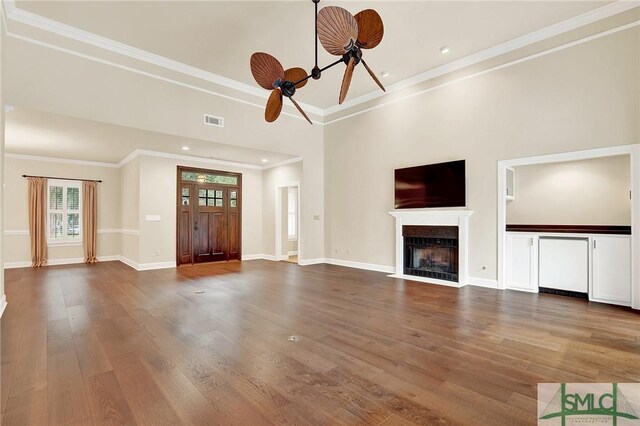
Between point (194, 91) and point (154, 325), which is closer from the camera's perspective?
point (154, 325)

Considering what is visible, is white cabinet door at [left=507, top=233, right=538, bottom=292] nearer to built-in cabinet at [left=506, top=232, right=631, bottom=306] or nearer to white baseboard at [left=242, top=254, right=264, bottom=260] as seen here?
built-in cabinet at [left=506, top=232, right=631, bottom=306]

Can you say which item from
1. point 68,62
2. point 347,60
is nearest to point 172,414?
point 347,60

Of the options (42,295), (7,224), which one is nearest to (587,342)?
(42,295)

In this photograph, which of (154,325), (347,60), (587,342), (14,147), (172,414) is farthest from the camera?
(14,147)

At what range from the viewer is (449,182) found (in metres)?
5.65

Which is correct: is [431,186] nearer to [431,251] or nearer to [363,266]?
[431,251]

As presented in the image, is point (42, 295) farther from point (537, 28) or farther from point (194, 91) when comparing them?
point (537, 28)

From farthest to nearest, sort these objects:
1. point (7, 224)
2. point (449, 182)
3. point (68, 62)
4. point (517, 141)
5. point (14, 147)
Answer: point (7, 224) < point (14, 147) < point (449, 182) < point (517, 141) < point (68, 62)

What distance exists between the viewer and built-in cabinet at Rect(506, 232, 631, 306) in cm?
409

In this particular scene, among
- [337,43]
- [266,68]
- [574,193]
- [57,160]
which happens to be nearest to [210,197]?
[57,160]

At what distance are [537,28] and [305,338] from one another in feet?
18.5

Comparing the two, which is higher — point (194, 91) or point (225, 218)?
point (194, 91)

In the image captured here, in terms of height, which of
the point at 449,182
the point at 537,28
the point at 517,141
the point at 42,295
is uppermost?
the point at 537,28

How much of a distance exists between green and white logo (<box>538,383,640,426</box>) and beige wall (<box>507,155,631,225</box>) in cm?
376
